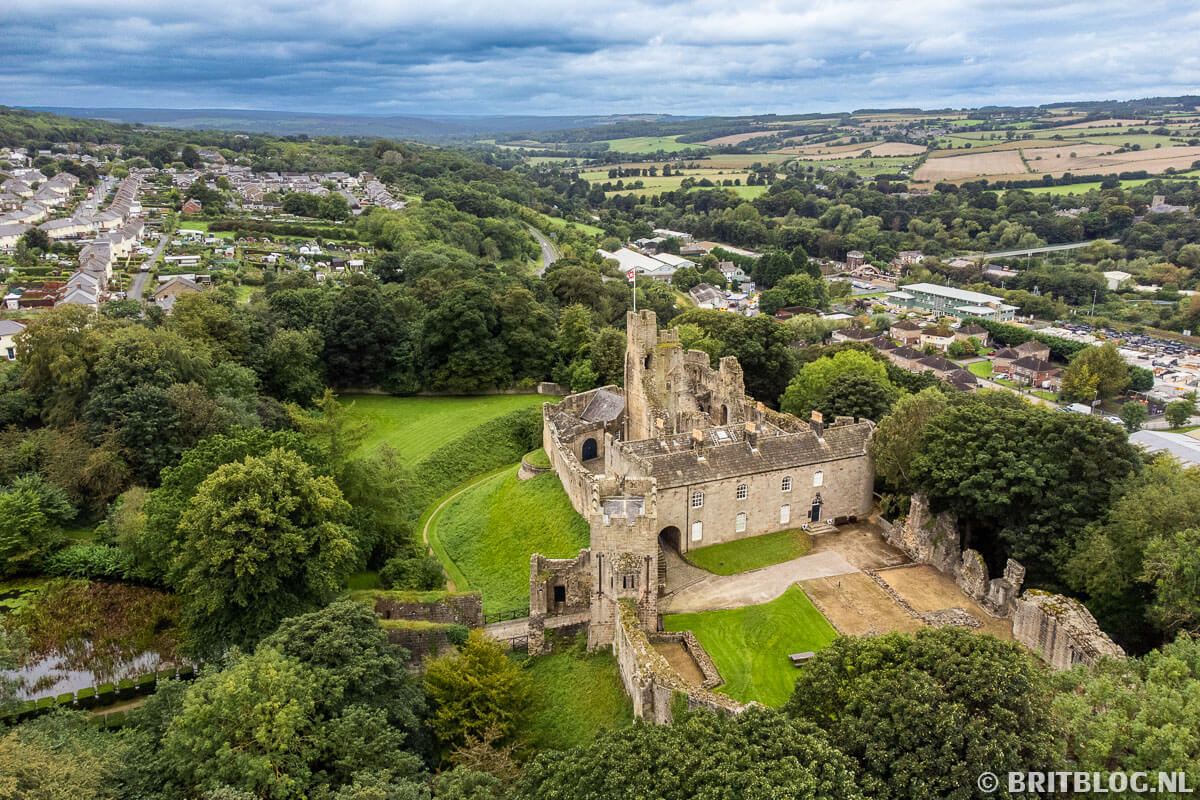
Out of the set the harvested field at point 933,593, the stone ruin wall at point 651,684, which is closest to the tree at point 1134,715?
the harvested field at point 933,593

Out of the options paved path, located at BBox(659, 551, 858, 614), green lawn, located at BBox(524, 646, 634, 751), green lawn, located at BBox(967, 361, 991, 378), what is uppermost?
paved path, located at BBox(659, 551, 858, 614)

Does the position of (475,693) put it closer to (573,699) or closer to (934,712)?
(573,699)

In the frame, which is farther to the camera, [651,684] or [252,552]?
[252,552]

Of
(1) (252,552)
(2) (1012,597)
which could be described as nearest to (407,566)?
(1) (252,552)

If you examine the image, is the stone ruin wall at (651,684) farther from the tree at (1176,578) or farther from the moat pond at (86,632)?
the moat pond at (86,632)

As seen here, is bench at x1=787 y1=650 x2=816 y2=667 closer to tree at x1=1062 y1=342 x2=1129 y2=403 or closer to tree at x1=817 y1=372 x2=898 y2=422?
tree at x1=817 y1=372 x2=898 y2=422

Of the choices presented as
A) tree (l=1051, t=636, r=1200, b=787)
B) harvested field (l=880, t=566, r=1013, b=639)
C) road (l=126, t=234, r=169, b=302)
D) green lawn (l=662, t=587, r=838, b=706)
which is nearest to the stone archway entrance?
green lawn (l=662, t=587, r=838, b=706)

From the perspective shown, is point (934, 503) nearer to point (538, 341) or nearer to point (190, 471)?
point (190, 471)

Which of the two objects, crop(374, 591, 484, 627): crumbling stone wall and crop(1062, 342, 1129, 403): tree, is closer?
crop(374, 591, 484, 627): crumbling stone wall

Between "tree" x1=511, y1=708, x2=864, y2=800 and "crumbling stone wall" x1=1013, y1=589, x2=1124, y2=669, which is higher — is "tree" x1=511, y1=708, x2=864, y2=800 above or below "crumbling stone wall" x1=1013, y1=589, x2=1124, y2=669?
above
